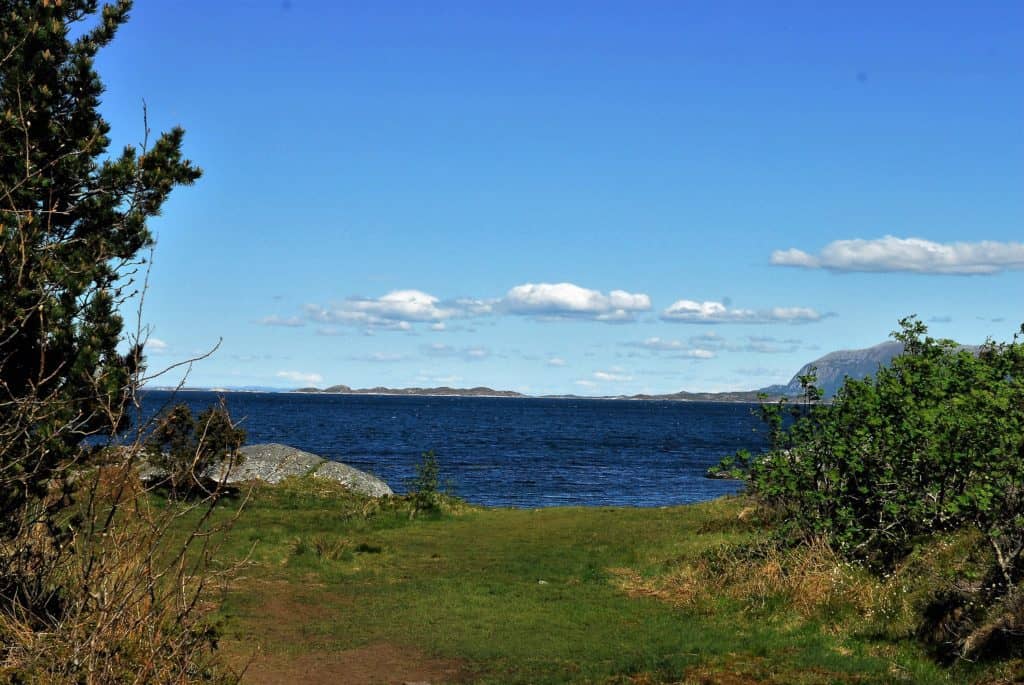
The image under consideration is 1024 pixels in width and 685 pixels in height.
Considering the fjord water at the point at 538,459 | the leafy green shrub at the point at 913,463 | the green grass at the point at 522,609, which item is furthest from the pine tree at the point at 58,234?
the fjord water at the point at 538,459

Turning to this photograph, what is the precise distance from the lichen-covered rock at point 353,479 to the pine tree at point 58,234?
28289mm

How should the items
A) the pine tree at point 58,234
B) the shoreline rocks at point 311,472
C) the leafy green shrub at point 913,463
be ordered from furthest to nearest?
the shoreline rocks at point 311,472 → the leafy green shrub at point 913,463 → the pine tree at point 58,234

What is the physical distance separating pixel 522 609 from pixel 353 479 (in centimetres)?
2397

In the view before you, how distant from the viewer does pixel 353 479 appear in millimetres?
40906

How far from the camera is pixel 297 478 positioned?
129 ft

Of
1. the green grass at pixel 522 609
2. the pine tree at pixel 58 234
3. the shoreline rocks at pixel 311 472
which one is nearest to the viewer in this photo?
the pine tree at pixel 58 234

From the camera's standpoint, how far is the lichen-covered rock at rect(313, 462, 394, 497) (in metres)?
40.1

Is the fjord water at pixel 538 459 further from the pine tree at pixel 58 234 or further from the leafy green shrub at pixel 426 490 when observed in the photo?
the pine tree at pixel 58 234

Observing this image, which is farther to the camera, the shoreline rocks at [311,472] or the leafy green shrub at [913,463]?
the shoreline rocks at [311,472]

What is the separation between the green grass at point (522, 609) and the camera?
Answer: 44.6ft

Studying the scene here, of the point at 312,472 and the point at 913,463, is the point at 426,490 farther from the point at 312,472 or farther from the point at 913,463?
the point at 913,463

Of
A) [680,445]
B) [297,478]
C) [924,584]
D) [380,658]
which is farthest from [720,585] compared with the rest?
[680,445]

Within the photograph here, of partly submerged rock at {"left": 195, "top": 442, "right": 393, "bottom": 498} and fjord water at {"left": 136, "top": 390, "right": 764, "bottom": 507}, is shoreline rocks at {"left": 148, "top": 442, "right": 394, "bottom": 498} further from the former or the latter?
fjord water at {"left": 136, "top": 390, "right": 764, "bottom": 507}

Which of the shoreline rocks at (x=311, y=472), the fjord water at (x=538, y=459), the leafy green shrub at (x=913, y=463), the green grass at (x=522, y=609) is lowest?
the fjord water at (x=538, y=459)
